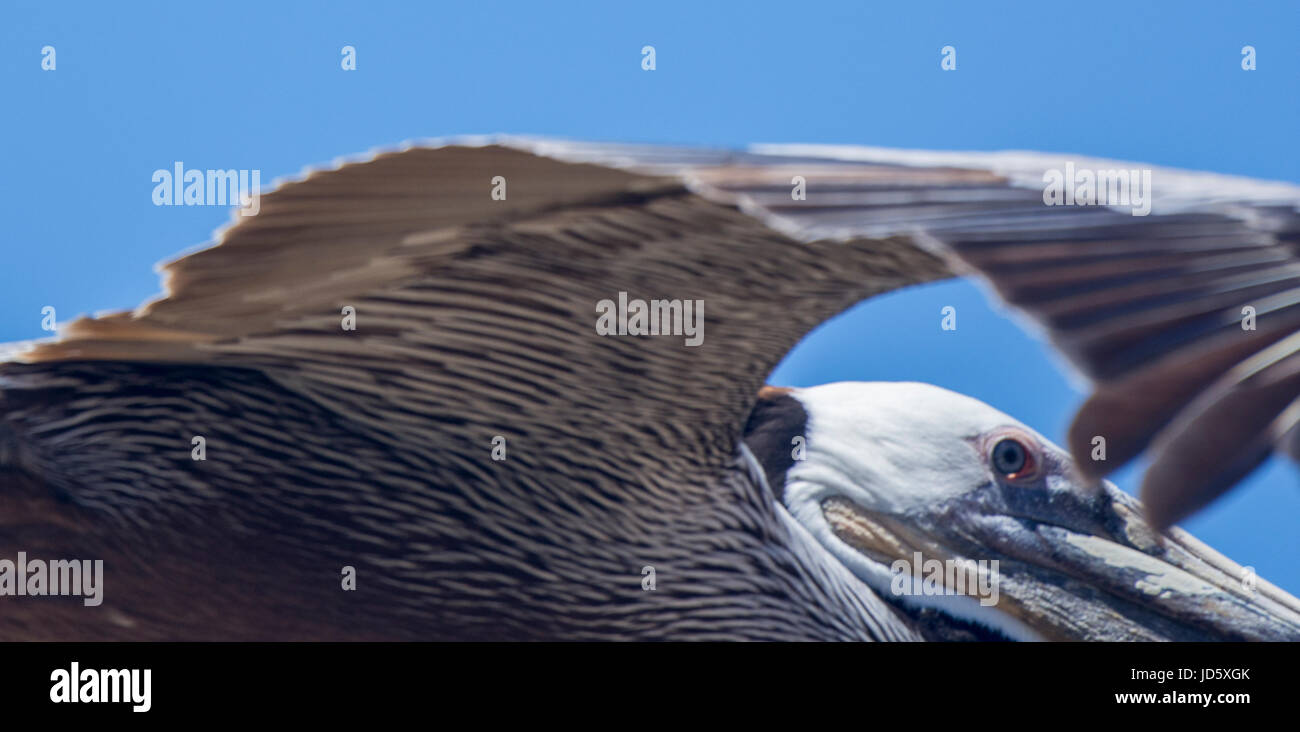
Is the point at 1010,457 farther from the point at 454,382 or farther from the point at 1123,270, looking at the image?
the point at 1123,270

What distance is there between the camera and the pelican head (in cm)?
451

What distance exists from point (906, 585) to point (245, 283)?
8.90ft

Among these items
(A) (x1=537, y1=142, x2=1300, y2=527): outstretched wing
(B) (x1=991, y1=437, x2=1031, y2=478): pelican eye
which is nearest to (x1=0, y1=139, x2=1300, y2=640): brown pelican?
(A) (x1=537, y1=142, x2=1300, y2=527): outstretched wing

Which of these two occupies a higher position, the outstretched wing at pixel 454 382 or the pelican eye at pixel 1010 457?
the outstretched wing at pixel 454 382

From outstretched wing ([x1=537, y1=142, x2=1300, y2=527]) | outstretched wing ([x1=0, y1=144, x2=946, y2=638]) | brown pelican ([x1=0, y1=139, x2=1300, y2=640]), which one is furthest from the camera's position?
outstretched wing ([x1=0, y1=144, x2=946, y2=638])

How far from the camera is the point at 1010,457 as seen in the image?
4871 mm

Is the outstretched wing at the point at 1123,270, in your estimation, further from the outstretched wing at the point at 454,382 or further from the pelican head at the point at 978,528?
the pelican head at the point at 978,528

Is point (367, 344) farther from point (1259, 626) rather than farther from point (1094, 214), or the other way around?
point (1259, 626)

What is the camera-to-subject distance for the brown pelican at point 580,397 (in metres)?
1.91

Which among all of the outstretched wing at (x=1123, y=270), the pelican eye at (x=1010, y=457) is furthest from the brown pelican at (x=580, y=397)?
the pelican eye at (x=1010, y=457)

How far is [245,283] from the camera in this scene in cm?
268

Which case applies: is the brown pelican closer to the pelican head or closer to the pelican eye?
the pelican head

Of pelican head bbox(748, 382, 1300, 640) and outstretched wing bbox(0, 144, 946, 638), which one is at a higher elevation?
outstretched wing bbox(0, 144, 946, 638)
